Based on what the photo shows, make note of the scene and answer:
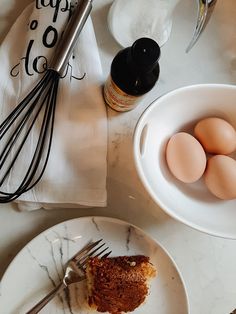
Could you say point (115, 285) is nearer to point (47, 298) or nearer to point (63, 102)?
point (47, 298)

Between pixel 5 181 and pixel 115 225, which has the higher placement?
pixel 5 181

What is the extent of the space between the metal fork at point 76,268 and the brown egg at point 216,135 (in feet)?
0.63

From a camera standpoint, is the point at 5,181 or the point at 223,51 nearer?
the point at 5,181

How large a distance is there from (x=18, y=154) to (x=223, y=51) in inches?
13.3

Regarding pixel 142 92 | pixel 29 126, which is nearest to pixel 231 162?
pixel 142 92

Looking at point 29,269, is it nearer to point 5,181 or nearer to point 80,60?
point 5,181

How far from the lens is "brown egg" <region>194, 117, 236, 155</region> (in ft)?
2.06

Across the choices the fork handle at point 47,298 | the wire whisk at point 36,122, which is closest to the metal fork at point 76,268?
the fork handle at point 47,298

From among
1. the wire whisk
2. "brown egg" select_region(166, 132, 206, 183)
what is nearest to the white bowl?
"brown egg" select_region(166, 132, 206, 183)

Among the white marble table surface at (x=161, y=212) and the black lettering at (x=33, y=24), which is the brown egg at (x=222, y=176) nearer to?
the white marble table surface at (x=161, y=212)

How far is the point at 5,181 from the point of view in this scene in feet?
2.04

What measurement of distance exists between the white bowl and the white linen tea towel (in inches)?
2.9

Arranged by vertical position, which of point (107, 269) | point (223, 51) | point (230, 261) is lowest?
point (230, 261)

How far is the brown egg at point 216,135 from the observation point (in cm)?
63
